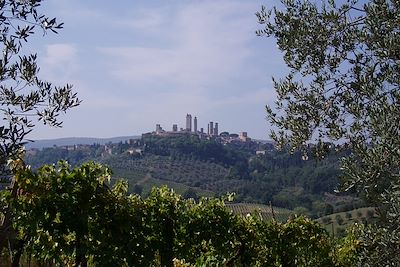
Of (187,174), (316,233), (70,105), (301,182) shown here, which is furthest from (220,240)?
(187,174)

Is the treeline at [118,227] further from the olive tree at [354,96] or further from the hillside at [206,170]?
the hillside at [206,170]

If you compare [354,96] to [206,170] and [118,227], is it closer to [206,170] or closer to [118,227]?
[118,227]

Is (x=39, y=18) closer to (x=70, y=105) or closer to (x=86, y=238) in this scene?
(x=70, y=105)

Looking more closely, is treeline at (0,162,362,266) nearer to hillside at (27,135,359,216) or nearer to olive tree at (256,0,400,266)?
olive tree at (256,0,400,266)

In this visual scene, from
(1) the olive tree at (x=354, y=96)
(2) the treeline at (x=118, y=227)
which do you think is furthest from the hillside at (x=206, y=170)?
(1) the olive tree at (x=354, y=96)

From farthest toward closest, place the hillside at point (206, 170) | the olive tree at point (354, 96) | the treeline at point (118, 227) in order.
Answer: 1. the hillside at point (206, 170)
2. the treeline at point (118, 227)
3. the olive tree at point (354, 96)

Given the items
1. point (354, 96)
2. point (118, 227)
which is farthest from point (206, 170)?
point (354, 96)

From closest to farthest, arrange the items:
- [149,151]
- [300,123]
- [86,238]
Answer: [300,123] < [86,238] < [149,151]

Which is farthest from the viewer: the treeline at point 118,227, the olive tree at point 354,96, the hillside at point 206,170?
the hillside at point 206,170

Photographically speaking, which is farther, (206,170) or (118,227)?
(206,170)

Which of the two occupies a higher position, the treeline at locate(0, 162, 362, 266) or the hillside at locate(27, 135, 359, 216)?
the treeline at locate(0, 162, 362, 266)

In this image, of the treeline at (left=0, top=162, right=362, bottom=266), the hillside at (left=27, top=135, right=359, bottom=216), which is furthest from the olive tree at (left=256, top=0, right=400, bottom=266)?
the hillside at (left=27, top=135, right=359, bottom=216)

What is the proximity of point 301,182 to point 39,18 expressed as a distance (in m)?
110

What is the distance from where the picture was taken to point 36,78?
115 inches
